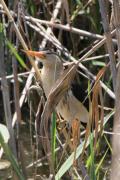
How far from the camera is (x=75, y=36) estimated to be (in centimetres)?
363

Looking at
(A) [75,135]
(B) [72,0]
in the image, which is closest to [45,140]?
(A) [75,135]

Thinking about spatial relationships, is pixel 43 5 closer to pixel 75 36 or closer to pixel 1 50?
pixel 75 36

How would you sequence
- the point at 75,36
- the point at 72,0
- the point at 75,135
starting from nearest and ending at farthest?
the point at 75,135, the point at 72,0, the point at 75,36

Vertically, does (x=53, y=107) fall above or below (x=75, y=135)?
above

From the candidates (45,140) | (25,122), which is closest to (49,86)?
(45,140)

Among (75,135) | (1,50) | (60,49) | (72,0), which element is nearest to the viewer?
(75,135)

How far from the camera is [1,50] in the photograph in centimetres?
215

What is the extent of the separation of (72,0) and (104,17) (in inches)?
63.4

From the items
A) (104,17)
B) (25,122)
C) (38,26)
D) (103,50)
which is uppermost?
(104,17)

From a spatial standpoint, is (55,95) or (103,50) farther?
(103,50)

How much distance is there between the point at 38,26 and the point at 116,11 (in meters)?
1.44

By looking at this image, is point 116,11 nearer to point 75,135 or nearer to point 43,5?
point 75,135

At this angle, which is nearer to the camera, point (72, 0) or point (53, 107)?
point (53, 107)

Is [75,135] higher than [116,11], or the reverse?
[116,11]
